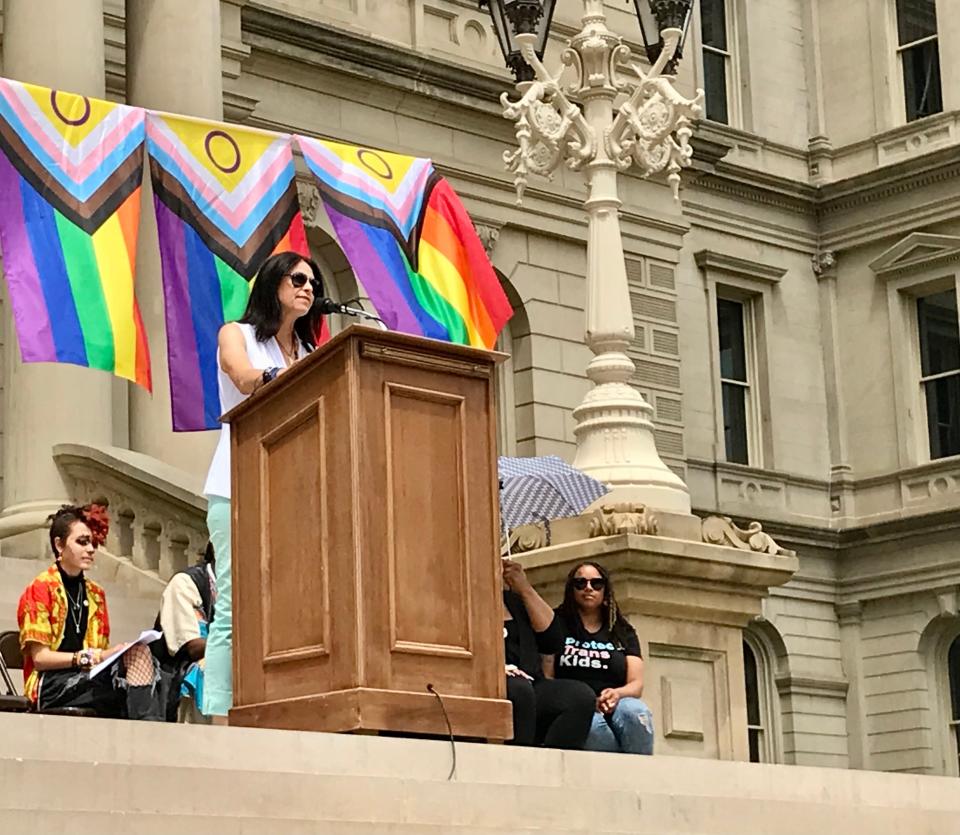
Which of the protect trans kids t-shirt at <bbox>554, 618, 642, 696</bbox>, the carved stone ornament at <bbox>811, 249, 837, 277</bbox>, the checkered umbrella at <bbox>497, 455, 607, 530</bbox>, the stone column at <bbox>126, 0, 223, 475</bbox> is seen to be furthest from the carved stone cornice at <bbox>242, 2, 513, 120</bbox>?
the protect trans kids t-shirt at <bbox>554, 618, 642, 696</bbox>

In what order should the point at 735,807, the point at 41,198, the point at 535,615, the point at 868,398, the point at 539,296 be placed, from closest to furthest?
1. the point at 735,807
2. the point at 535,615
3. the point at 41,198
4. the point at 539,296
5. the point at 868,398

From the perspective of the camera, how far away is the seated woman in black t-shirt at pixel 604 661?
939 centimetres

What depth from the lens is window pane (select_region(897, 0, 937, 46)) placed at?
97.8ft

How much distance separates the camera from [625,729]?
30.8 feet

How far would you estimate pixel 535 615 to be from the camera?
9.50m

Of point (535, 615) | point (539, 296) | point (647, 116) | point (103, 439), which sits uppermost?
point (539, 296)

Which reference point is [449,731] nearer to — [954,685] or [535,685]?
[535,685]

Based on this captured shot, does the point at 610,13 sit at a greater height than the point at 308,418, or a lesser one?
greater

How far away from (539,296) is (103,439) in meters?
8.10

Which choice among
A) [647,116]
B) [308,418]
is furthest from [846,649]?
[308,418]

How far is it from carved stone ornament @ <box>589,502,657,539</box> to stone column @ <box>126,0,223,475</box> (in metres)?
4.78

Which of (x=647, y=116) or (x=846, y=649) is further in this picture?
(x=846, y=649)

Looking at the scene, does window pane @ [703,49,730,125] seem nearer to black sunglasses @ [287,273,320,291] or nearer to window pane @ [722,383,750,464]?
window pane @ [722,383,750,464]

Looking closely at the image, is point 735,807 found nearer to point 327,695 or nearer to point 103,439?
point 327,695
